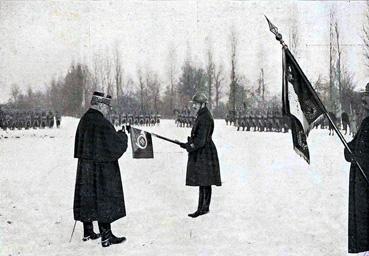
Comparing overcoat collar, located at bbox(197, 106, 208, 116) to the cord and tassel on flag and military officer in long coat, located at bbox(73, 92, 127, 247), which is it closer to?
the cord and tassel on flag

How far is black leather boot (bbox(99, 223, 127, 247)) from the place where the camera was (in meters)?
3.40

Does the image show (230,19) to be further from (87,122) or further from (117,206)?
(117,206)

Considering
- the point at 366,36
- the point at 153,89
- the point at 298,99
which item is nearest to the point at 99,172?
the point at 153,89

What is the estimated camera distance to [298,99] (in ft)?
10.7

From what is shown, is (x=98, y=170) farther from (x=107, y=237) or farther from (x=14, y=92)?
(x=14, y=92)

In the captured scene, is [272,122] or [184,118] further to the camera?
[272,122]

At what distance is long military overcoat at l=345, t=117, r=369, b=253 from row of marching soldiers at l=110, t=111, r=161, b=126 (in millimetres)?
1513

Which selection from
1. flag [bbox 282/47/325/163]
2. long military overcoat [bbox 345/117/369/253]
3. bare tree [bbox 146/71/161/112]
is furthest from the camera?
bare tree [bbox 146/71/161/112]

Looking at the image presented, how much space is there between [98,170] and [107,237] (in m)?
0.53

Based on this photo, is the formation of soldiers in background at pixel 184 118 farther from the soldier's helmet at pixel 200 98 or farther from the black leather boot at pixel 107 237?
the black leather boot at pixel 107 237

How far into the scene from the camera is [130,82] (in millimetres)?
3605

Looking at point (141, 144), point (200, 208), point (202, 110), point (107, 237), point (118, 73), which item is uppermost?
point (118, 73)

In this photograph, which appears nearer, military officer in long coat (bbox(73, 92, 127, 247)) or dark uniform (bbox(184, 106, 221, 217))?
military officer in long coat (bbox(73, 92, 127, 247))

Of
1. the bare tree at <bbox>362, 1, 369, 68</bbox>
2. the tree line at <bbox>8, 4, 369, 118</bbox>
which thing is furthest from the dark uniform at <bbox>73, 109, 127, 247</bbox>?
the bare tree at <bbox>362, 1, 369, 68</bbox>
